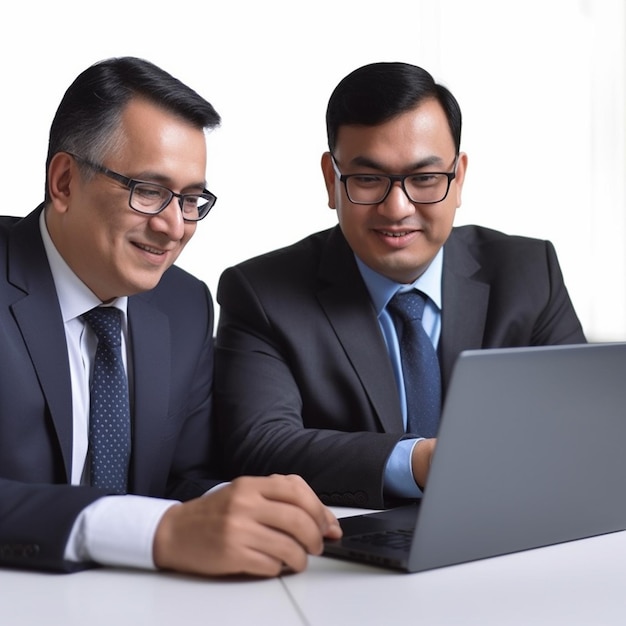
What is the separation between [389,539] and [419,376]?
921mm

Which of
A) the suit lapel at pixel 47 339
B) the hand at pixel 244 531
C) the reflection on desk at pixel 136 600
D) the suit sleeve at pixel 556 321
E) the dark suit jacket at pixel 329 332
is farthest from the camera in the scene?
the suit sleeve at pixel 556 321

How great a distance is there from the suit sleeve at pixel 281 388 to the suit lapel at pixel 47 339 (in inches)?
15.1

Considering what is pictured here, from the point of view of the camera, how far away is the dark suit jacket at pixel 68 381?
75.2 inches

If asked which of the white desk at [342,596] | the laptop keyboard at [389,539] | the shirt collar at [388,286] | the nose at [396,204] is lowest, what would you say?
the laptop keyboard at [389,539]

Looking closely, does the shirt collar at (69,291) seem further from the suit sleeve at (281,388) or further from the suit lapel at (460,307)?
the suit lapel at (460,307)

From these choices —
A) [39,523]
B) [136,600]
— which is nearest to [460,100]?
[39,523]

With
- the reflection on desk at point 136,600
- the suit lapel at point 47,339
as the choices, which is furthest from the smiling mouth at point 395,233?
the reflection on desk at point 136,600

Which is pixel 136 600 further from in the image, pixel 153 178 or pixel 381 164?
pixel 381 164

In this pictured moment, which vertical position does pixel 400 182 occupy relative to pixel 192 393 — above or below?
above

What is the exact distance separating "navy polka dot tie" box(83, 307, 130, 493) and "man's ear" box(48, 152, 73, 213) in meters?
0.23

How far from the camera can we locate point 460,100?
4.82m

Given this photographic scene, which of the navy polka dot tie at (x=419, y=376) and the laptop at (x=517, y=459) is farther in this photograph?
the navy polka dot tie at (x=419, y=376)

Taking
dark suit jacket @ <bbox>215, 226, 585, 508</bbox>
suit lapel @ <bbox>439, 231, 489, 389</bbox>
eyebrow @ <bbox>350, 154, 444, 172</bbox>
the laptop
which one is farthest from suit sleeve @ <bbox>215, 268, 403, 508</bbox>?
the laptop

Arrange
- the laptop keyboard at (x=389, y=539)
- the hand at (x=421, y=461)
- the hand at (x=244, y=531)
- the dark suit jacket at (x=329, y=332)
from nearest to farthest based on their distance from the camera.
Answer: the hand at (x=244, y=531) < the laptop keyboard at (x=389, y=539) < the hand at (x=421, y=461) < the dark suit jacket at (x=329, y=332)
